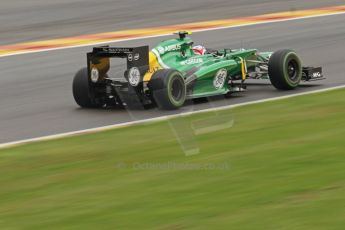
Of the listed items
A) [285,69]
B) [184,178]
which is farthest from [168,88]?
[184,178]

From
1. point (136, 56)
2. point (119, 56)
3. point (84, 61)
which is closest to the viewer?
point (136, 56)

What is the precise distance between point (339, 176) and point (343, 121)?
281cm

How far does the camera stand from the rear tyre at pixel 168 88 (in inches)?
464

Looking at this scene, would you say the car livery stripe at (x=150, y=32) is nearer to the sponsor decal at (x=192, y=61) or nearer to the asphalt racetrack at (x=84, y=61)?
the asphalt racetrack at (x=84, y=61)

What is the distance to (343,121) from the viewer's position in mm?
10578

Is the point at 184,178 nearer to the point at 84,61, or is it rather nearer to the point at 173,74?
the point at 173,74

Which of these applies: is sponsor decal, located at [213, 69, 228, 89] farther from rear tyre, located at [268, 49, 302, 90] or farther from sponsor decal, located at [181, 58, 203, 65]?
rear tyre, located at [268, 49, 302, 90]

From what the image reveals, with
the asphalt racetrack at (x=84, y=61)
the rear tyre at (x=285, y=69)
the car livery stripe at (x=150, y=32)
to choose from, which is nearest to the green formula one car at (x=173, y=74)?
the rear tyre at (x=285, y=69)

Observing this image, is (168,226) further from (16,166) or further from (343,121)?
(343,121)

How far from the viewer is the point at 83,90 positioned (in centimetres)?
1245

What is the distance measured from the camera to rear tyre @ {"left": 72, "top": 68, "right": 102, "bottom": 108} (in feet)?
40.6

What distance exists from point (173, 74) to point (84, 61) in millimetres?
5099
